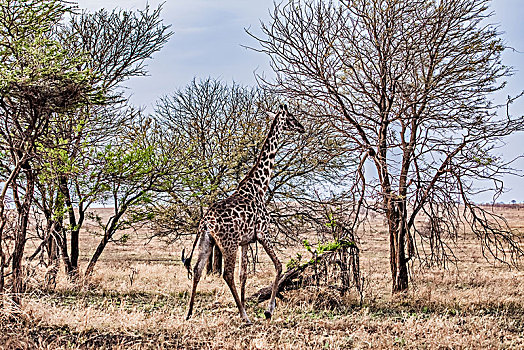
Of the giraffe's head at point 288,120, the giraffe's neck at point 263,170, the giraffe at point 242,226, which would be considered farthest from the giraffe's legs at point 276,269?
the giraffe's head at point 288,120

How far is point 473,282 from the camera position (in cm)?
1316

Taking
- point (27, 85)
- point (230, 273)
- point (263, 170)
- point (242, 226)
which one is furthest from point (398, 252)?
point (27, 85)

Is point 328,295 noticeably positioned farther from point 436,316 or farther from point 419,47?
point 419,47

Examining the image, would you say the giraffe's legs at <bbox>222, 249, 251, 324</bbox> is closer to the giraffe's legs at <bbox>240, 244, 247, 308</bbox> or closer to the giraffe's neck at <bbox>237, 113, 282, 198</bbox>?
the giraffe's legs at <bbox>240, 244, 247, 308</bbox>

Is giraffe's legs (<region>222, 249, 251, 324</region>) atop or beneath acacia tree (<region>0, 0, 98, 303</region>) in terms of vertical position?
beneath

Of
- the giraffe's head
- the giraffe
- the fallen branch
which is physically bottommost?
the fallen branch

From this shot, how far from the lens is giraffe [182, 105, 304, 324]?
843 centimetres

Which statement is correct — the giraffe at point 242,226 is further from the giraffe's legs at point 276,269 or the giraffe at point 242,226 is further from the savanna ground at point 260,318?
the savanna ground at point 260,318

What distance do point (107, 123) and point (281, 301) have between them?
7.38m

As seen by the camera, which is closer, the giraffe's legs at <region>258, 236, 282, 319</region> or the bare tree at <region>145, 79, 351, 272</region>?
the giraffe's legs at <region>258, 236, 282, 319</region>

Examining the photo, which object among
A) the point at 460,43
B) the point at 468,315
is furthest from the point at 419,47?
the point at 468,315

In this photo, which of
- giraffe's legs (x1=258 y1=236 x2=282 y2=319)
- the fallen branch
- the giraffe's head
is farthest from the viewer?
the fallen branch

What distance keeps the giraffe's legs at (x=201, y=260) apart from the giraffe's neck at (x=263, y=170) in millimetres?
1247

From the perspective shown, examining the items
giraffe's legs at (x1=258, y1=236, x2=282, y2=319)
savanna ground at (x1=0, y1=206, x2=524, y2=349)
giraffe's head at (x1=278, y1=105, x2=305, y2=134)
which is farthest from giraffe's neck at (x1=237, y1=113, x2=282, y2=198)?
savanna ground at (x1=0, y1=206, x2=524, y2=349)
